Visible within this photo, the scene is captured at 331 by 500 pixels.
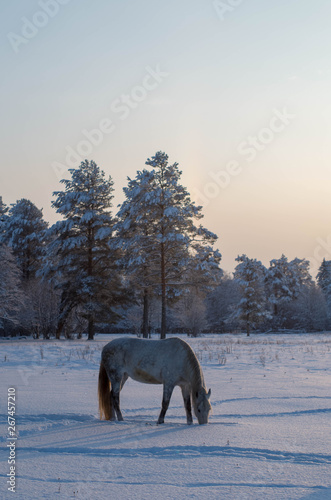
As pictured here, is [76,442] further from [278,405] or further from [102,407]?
[278,405]

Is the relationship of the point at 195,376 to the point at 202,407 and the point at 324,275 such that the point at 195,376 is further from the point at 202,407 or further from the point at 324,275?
the point at 324,275

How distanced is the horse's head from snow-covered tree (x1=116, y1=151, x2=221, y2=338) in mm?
21586

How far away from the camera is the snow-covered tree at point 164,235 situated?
2933 cm

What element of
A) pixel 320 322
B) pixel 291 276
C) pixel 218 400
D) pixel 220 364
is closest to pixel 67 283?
pixel 220 364

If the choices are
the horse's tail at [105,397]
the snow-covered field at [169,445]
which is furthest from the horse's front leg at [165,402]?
the horse's tail at [105,397]

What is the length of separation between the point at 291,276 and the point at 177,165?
165 ft

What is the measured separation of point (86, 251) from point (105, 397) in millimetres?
27275

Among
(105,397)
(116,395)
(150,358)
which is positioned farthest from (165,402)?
(105,397)

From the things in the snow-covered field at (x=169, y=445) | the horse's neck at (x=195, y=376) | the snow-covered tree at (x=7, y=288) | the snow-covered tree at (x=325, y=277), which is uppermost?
the snow-covered tree at (x=325, y=277)

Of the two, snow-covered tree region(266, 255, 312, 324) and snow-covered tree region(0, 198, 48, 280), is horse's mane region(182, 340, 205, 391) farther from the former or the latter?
snow-covered tree region(266, 255, 312, 324)

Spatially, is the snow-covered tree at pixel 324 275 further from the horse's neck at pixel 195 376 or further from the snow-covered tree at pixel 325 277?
the horse's neck at pixel 195 376

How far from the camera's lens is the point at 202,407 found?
22.4 ft

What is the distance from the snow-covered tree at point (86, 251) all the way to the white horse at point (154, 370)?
83.2 ft

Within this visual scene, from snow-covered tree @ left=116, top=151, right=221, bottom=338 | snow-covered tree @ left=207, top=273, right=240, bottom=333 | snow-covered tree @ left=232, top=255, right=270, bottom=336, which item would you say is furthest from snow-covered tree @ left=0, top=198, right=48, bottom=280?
snow-covered tree @ left=207, top=273, right=240, bottom=333
